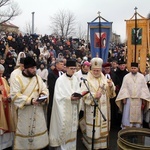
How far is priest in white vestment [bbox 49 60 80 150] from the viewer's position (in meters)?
4.68

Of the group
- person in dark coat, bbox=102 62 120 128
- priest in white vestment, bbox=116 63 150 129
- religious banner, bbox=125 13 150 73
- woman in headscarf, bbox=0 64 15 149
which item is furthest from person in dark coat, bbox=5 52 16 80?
priest in white vestment, bbox=116 63 150 129

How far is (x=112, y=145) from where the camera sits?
5805 mm

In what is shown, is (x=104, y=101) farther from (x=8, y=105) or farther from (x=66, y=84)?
(x=8, y=105)

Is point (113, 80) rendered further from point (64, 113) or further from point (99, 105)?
point (64, 113)

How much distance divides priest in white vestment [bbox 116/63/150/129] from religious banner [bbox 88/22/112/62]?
2.68 meters

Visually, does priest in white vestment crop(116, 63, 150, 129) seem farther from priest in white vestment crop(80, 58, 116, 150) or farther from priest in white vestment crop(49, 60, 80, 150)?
priest in white vestment crop(49, 60, 80, 150)

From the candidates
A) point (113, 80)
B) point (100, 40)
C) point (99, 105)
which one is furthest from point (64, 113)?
point (100, 40)

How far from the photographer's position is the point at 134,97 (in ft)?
19.2

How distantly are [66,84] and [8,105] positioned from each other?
1315 mm

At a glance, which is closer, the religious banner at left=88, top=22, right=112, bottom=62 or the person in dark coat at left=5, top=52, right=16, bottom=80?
the religious banner at left=88, top=22, right=112, bottom=62

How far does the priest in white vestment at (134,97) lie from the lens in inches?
231

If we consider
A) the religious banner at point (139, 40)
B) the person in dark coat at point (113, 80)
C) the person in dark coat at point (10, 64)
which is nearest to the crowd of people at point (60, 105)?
the person in dark coat at point (113, 80)

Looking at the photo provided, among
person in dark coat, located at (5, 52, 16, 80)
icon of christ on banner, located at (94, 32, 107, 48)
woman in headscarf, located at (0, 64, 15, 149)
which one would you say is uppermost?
icon of christ on banner, located at (94, 32, 107, 48)

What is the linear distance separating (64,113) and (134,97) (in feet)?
6.58
